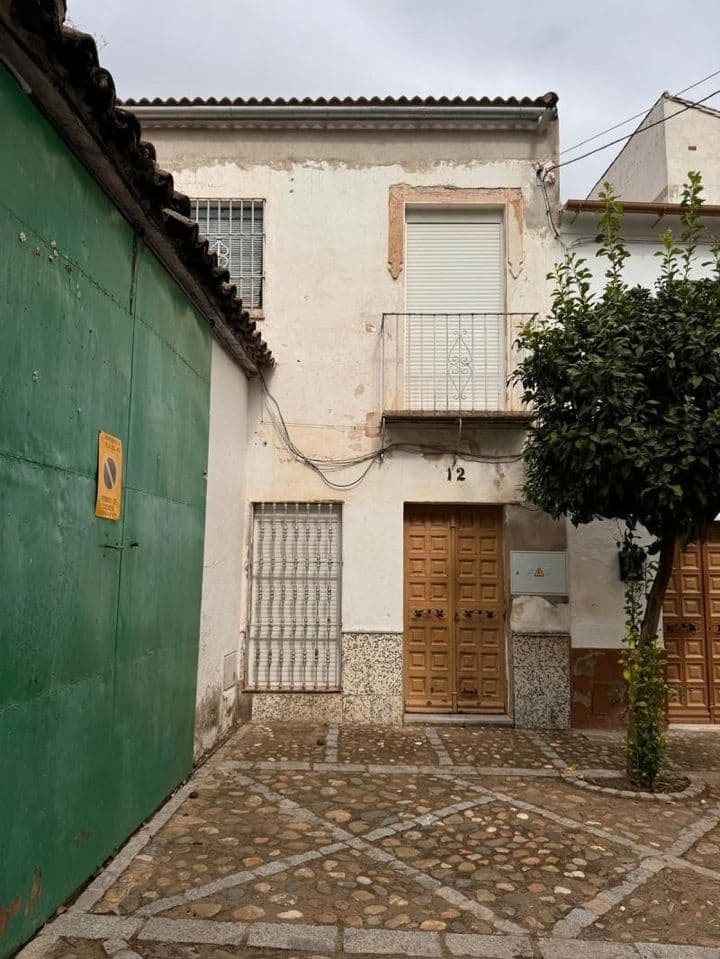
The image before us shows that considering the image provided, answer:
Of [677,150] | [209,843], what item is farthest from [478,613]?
[677,150]

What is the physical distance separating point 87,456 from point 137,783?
204 centimetres

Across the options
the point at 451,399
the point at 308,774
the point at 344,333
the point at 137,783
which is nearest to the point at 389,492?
the point at 451,399

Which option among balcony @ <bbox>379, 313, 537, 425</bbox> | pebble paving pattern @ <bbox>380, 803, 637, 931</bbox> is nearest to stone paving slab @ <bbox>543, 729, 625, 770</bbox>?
pebble paving pattern @ <bbox>380, 803, 637, 931</bbox>

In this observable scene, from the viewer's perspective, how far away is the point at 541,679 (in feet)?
22.8

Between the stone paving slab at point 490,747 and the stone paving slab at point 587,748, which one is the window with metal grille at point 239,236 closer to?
the stone paving slab at point 490,747

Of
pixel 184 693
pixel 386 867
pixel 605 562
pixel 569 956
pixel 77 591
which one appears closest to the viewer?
pixel 569 956

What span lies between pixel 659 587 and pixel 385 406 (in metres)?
3.33

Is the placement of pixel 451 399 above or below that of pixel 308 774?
above

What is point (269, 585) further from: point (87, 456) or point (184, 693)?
point (87, 456)

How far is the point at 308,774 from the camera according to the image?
541cm

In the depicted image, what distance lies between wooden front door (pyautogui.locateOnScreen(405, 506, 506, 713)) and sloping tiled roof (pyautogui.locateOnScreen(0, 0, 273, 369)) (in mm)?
3668

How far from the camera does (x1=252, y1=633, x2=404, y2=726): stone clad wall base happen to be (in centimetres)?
696

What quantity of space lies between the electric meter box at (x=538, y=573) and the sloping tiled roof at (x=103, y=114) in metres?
4.13

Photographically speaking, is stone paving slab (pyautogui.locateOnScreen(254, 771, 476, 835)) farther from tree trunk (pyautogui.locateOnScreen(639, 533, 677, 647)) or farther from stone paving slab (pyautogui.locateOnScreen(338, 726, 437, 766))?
tree trunk (pyautogui.locateOnScreen(639, 533, 677, 647))
